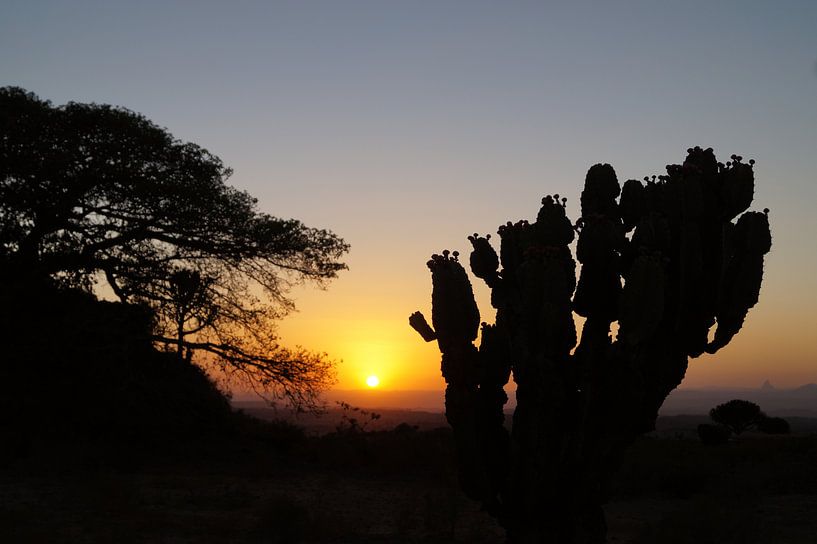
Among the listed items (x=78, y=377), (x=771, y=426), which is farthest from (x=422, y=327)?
(x=771, y=426)

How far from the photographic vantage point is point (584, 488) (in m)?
8.23

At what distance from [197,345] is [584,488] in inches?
551

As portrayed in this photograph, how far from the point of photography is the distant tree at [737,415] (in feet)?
104

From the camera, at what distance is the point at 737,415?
104 ft

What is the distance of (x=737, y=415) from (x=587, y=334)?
87.5ft

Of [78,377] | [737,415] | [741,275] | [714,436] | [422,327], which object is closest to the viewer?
[741,275]

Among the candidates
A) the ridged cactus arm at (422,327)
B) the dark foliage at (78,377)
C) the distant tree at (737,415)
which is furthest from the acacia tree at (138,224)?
the distant tree at (737,415)

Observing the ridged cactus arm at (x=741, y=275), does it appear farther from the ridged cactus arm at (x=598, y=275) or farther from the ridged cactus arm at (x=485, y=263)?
the ridged cactus arm at (x=485, y=263)

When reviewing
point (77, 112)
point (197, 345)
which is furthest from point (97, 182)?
point (197, 345)

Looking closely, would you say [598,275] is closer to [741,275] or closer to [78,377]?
[741,275]

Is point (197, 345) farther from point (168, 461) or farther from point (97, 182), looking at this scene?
point (97, 182)

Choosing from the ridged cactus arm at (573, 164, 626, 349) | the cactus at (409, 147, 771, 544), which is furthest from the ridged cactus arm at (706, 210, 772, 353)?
the ridged cactus arm at (573, 164, 626, 349)

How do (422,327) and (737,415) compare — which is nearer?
(422,327)

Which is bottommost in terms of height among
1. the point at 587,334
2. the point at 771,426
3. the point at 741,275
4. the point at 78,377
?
the point at 771,426
